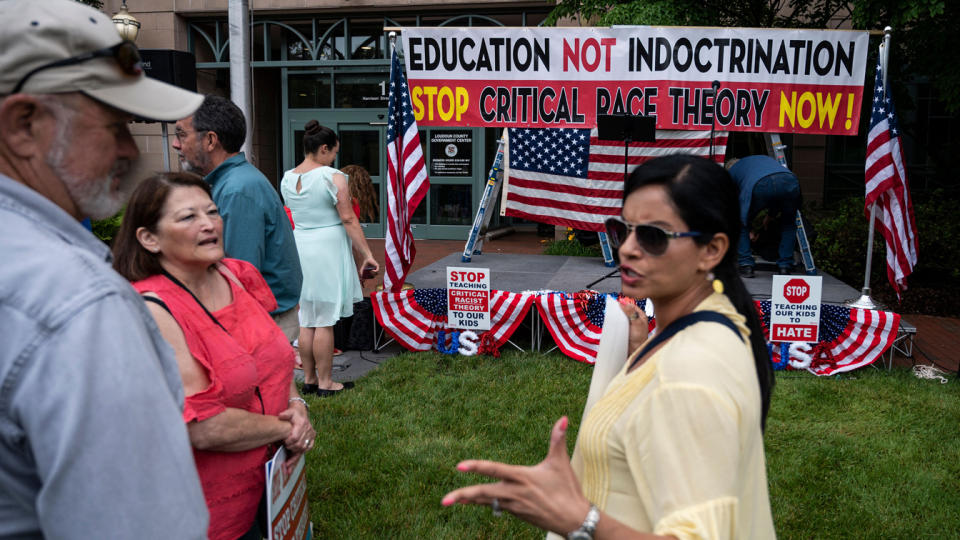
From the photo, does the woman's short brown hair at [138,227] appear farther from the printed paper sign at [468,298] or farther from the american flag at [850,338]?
the american flag at [850,338]

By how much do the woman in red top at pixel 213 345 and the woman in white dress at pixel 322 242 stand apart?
289 centimetres

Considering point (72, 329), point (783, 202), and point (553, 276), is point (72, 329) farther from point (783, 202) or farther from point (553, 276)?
point (783, 202)

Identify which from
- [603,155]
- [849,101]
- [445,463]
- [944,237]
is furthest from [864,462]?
[944,237]

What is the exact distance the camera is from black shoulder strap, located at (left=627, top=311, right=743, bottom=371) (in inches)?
61.9

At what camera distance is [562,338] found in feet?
22.4

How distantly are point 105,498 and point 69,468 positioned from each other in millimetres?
64

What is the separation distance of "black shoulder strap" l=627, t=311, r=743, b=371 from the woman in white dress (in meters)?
4.14

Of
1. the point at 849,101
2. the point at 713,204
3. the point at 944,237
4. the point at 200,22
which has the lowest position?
the point at 944,237

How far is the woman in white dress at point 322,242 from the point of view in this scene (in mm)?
5484

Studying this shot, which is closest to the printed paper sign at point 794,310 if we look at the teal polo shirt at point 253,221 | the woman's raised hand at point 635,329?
the teal polo shirt at point 253,221

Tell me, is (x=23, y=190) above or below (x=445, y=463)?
above

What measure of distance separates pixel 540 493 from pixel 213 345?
129cm

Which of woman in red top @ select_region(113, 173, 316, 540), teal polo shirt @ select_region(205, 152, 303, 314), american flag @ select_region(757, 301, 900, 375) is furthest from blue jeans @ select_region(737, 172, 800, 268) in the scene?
woman in red top @ select_region(113, 173, 316, 540)

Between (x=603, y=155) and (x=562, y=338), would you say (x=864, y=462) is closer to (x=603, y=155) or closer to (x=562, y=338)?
(x=562, y=338)
